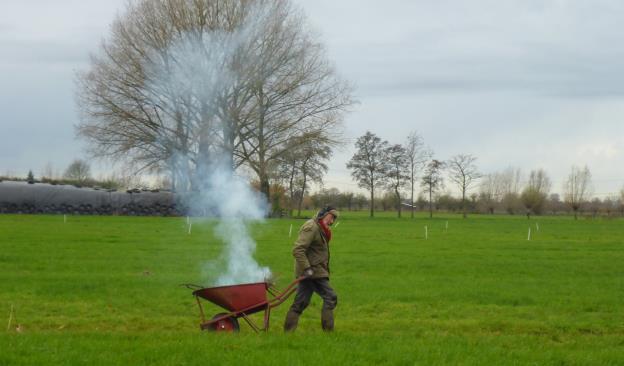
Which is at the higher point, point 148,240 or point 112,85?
point 112,85

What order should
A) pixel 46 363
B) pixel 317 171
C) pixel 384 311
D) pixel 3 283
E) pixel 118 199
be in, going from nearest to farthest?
pixel 46 363
pixel 384 311
pixel 3 283
pixel 118 199
pixel 317 171

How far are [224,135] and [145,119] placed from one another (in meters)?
5.69

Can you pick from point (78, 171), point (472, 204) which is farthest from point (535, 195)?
point (78, 171)

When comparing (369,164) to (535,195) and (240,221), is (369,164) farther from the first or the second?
(240,221)

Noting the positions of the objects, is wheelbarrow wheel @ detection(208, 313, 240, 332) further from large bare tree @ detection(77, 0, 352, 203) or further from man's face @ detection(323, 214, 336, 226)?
large bare tree @ detection(77, 0, 352, 203)

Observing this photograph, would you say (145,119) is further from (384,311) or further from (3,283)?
(384,311)

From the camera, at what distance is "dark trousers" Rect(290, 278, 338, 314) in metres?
11.0

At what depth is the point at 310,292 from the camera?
36.3ft

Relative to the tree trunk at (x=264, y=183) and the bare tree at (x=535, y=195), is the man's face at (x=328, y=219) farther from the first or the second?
the bare tree at (x=535, y=195)

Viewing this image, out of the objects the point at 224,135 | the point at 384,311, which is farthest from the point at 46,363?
the point at 224,135

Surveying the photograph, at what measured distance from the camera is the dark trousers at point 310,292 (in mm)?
10977

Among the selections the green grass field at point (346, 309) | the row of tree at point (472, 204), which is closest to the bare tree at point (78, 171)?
the row of tree at point (472, 204)

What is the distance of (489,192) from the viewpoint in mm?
129125

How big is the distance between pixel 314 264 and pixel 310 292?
1.60 ft
